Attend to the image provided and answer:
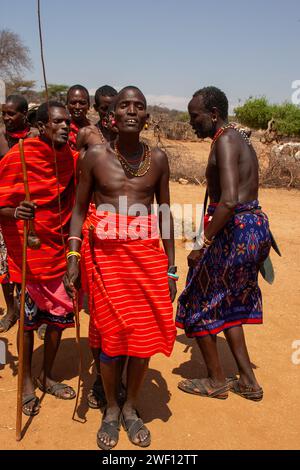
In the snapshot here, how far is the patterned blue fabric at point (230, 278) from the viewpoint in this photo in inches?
111

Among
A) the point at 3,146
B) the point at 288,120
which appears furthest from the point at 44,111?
the point at 288,120

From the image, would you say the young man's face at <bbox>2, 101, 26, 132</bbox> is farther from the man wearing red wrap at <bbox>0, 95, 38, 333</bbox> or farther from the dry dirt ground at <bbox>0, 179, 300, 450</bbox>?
the dry dirt ground at <bbox>0, 179, 300, 450</bbox>

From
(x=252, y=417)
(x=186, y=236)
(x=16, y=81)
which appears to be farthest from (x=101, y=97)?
(x=16, y=81)

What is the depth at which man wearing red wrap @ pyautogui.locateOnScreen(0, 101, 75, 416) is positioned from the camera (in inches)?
104

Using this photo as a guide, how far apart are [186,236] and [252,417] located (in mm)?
3885

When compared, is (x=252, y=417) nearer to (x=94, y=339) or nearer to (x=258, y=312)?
(x=258, y=312)

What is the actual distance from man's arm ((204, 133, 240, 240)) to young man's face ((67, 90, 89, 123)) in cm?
188

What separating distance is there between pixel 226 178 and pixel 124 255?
0.76m

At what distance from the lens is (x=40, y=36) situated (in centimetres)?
217

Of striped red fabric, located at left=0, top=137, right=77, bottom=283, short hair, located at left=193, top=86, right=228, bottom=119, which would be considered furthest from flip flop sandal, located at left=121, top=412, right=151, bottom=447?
short hair, located at left=193, top=86, right=228, bottom=119

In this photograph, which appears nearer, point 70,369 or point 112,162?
point 112,162

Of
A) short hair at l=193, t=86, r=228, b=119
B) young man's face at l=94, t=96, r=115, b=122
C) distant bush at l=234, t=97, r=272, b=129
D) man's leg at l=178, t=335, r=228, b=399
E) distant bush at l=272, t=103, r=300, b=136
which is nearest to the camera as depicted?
short hair at l=193, t=86, r=228, b=119

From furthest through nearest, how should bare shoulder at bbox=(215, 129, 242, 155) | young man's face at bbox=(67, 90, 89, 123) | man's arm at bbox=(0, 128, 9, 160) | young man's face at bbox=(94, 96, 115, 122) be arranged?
young man's face at bbox=(67, 90, 89, 123) < young man's face at bbox=(94, 96, 115, 122) < man's arm at bbox=(0, 128, 9, 160) < bare shoulder at bbox=(215, 129, 242, 155)

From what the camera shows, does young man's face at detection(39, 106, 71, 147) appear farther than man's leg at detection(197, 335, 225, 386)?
No
